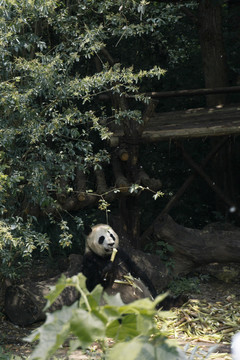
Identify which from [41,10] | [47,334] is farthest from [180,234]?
[47,334]

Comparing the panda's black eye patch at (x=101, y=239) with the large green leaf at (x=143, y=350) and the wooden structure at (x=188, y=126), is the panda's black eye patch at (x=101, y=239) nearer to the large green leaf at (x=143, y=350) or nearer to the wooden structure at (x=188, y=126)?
the wooden structure at (x=188, y=126)

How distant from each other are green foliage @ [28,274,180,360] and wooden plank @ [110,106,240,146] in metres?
5.70

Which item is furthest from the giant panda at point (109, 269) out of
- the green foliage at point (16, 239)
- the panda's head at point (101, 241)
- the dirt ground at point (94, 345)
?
the dirt ground at point (94, 345)

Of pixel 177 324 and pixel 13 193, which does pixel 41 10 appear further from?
pixel 177 324

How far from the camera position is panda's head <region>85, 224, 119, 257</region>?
5461 millimetres

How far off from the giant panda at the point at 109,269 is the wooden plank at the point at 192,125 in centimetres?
148

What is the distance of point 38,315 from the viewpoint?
5820 mm

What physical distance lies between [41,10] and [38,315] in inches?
122

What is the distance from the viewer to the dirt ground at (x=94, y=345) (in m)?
4.82

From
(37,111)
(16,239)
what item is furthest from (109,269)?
(37,111)

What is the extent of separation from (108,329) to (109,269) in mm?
4603

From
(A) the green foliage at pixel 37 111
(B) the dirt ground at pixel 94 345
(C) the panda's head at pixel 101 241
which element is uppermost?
(A) the green foliage at pixel 37 111

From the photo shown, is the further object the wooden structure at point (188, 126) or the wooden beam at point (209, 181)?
the wooden beam at point (209, 181)

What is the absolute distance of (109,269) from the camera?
5.56 metres
